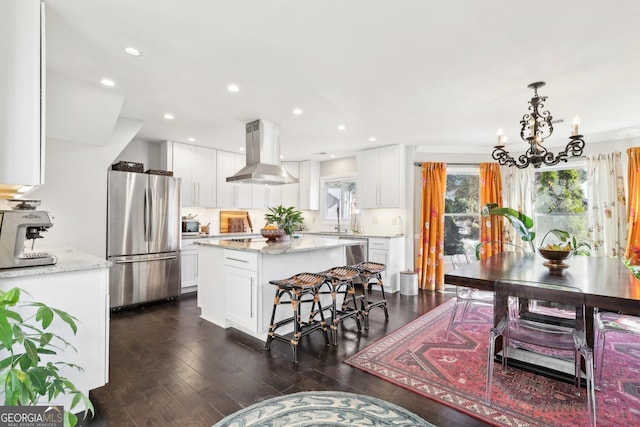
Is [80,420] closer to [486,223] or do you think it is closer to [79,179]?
[79,179]

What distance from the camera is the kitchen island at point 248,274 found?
9.88 feet

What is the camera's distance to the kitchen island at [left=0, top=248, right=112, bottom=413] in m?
1.77

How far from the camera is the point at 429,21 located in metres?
1.95

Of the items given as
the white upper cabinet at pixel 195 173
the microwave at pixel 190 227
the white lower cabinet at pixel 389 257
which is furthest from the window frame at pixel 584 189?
the microwave at pixel 190 227

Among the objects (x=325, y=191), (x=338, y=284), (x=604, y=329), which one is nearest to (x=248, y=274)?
(x=338, y=284)

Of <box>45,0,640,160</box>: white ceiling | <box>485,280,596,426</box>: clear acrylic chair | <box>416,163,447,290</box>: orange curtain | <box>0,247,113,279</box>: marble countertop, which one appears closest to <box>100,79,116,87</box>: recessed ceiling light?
<box>45,0,640,160</box>: white ceiling

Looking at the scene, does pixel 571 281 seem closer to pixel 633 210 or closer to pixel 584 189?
pixel 633 210

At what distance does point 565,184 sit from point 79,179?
6.98m

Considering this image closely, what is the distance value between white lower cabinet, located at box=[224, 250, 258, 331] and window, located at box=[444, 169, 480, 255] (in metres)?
3.95

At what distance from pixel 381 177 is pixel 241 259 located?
3182 millimetres

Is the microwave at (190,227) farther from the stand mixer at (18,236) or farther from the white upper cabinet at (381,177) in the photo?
the stand mixer at (18,236)

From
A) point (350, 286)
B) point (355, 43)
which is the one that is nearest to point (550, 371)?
point (350, 286)

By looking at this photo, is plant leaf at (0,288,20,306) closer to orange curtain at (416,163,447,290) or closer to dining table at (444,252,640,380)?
dining table at (444,252,640,380)

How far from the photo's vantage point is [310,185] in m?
6.70
